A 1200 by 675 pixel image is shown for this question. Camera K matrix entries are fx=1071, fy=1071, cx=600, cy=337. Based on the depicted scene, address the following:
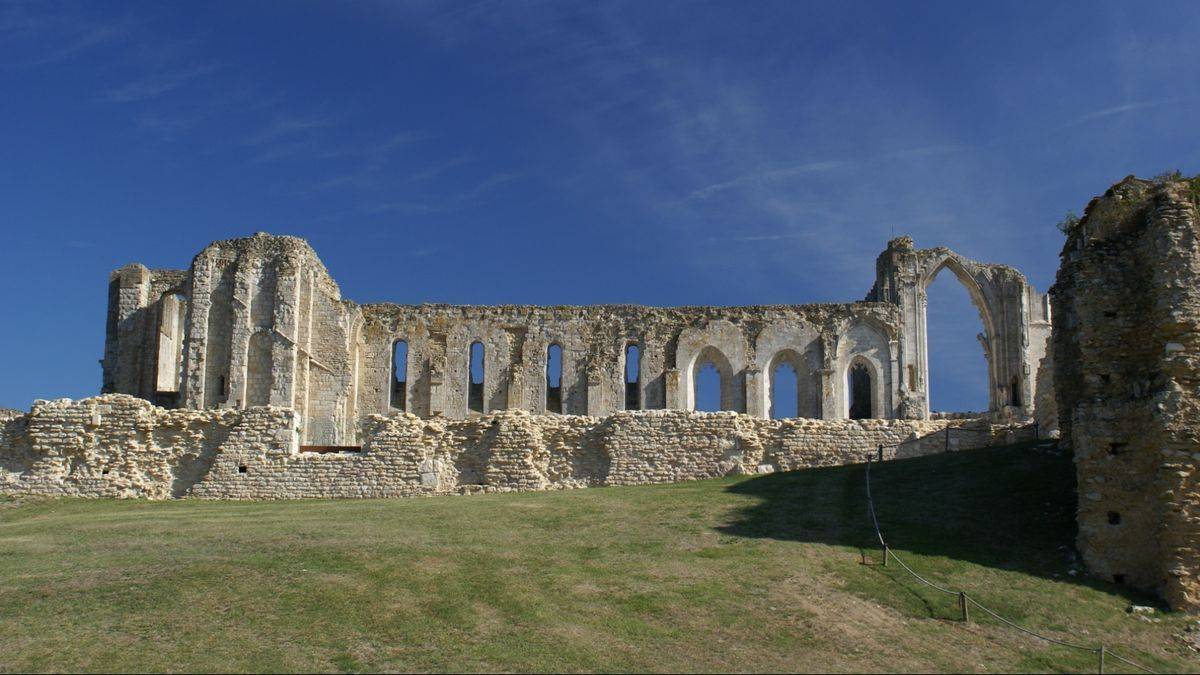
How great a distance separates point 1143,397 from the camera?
17.3 metres

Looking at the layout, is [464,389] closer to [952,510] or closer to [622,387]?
[622,387]

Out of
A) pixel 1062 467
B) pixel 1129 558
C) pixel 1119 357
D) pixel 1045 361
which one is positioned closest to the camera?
pixel 1129 558

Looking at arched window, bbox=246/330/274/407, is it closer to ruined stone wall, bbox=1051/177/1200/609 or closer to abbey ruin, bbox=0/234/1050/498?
abbey ruin, bbox=0/234/1050/498

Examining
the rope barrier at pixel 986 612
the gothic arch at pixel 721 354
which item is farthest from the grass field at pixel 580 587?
the gothic arch at pixel 721 354

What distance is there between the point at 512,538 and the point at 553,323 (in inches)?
1034

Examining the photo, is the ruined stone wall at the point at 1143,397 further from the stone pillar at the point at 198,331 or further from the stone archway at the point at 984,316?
the stone pillar at the point at 198,331

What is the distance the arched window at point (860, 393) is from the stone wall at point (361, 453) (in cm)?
2151

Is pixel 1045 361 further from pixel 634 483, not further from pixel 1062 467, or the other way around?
pixel 634 483

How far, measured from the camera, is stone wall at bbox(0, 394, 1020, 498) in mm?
26172

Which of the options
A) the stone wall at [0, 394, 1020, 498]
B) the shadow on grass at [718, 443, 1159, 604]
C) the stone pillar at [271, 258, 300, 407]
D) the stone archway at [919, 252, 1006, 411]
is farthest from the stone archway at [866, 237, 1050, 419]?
the stone pillar at [271, 258, 300, 407]

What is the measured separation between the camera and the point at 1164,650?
1453 cm

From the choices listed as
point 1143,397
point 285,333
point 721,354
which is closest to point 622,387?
point 721,354

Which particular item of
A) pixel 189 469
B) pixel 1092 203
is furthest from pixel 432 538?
pixel 1092 203

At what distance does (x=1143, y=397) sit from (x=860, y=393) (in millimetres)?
31899
